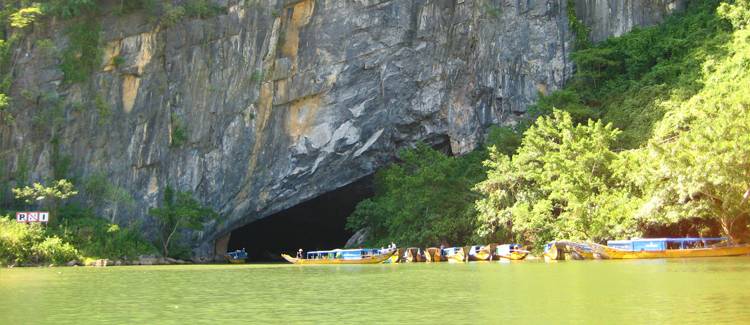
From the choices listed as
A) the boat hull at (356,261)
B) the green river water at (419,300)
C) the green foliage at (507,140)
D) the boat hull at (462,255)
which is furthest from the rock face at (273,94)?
the green river water at (419,300)

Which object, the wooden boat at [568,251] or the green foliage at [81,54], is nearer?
the wooden boat at [568,251]

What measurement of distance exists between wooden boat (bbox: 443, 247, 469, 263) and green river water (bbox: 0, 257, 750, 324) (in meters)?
12.1

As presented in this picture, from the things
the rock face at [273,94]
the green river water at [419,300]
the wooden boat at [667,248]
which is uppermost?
the rock face at [273,94]

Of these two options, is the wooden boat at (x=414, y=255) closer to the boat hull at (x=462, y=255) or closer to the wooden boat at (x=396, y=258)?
the wooden boat at (x=396, y=258)

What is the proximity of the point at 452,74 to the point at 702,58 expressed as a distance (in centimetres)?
1212

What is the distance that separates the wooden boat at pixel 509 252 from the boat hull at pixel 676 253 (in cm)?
330

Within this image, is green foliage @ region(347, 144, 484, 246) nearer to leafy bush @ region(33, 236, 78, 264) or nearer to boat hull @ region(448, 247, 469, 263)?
boat hull @ region(448, 247, 469, 263)

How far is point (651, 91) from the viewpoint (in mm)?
32000

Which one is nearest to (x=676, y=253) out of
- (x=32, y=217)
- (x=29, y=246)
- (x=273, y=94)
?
(x=273, y=94)

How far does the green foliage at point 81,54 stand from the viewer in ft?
129

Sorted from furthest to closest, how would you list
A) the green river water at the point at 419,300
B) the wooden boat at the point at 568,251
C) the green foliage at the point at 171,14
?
the green foliage at the point at 171,14, the wooden boat at the point at 568,251, the green river water at the point at 419,300

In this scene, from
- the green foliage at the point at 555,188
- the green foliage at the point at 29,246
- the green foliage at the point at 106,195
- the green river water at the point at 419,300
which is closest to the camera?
the green river water at the point at 419,300

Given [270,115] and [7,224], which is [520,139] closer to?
[270,115]

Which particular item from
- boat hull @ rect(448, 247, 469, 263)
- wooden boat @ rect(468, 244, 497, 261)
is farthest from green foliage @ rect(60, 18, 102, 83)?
wooden boat @ rect(468, 244, 497, 261)
